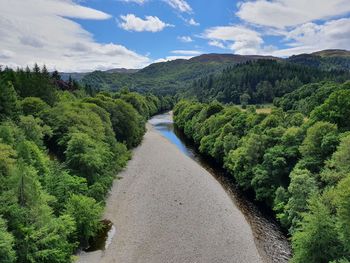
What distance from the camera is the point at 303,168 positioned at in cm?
4219

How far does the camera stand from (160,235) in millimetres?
38562

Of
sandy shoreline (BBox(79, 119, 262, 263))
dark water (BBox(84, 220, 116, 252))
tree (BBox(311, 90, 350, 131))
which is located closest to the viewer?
sandy shoreline (BBox(79, 119, 262, 263))

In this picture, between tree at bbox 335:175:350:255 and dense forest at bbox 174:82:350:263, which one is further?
dense forest at bbox 174:82:350:263

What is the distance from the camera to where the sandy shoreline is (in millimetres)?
34750

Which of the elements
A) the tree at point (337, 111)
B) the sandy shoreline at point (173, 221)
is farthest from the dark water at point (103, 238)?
the tree at point (337, 111)

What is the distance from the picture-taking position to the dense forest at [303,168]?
27953 mm

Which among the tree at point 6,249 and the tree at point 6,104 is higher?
the tree at point 6,104

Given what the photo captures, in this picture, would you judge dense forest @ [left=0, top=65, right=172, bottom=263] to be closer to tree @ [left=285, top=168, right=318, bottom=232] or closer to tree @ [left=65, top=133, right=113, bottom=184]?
tree @ [left=65, top=133, right=113, bottom=184]

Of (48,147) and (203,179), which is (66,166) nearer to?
(48,147)

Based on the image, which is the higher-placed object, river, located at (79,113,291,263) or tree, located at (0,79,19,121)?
tree, located at (0,79,19,121)

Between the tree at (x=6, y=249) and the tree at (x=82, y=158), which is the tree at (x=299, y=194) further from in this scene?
the tree at (x=6, y=249)

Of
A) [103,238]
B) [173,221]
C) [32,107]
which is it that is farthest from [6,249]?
[32,107]

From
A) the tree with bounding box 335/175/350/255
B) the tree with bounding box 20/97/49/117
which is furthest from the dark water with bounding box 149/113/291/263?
the tree with bounding box 20/97/49/117

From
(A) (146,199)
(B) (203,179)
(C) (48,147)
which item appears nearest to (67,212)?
(A) (146,199)
